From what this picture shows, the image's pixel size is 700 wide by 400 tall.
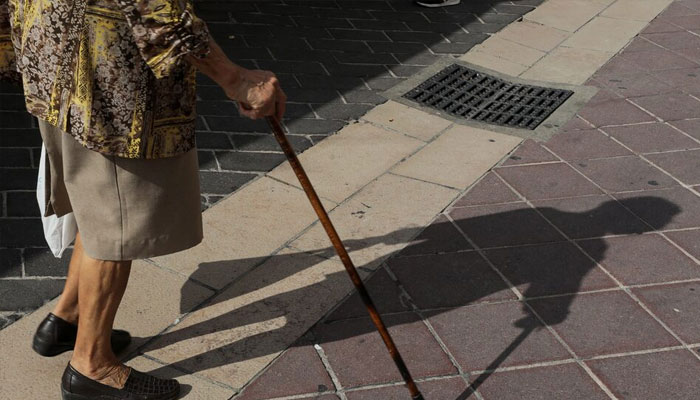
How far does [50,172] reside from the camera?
292cm

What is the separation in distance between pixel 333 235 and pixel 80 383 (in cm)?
91

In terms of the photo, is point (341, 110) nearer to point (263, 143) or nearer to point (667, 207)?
point (263, 143)

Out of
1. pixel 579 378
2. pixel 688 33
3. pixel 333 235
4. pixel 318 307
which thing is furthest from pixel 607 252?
pixel 688 33

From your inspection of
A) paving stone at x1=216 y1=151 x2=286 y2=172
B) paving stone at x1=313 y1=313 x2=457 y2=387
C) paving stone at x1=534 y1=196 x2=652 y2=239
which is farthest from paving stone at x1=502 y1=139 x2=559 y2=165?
paving stone at x1=313 y1=313 x2=457 y2=387

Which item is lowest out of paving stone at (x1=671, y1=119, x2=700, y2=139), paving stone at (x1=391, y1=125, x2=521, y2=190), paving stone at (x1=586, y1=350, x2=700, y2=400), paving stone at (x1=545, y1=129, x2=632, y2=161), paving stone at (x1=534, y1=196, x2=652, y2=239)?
paving stone at (x1=391, y1=125, x2=521, y2=190)

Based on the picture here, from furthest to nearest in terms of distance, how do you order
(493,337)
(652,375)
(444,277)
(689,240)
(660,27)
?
1. (660,27)
2. (689,240)
3. (444,277)
4. (493,337)
5. (652,375)

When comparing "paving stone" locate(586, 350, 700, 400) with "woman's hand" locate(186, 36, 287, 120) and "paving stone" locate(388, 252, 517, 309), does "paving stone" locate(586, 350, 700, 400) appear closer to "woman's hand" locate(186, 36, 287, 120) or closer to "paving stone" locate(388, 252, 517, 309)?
"paving stone" locate(388, 252, 517, 309)

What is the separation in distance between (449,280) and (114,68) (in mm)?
1742

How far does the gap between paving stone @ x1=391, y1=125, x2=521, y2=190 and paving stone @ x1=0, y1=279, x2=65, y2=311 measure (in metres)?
1.76

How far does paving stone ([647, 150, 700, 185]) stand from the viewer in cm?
480

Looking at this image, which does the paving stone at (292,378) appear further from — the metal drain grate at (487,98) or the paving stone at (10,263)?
the metal drain grate at (487,98)

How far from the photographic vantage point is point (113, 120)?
259cm

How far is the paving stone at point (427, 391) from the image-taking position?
3.13 metres

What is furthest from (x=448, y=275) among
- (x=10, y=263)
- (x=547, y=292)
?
(x=10, y=263)
